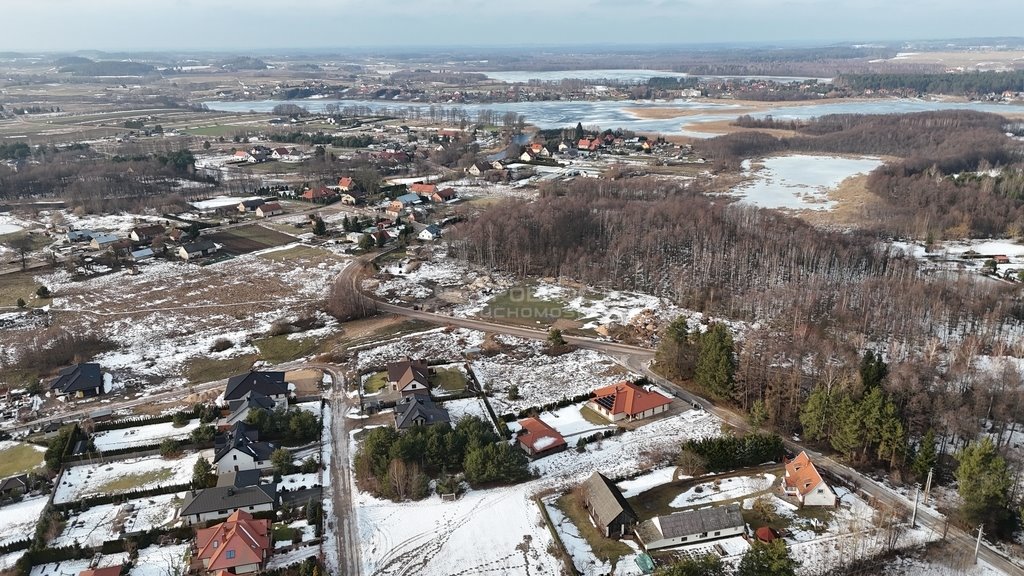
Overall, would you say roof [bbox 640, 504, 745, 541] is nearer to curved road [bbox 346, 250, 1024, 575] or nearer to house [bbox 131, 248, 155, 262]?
curved road [bbox 346, 250, 1024, 575]

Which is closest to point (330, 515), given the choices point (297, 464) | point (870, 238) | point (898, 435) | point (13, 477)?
point (297, 464)

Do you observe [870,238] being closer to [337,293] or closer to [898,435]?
[898,435]

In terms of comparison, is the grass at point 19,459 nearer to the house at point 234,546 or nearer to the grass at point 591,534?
the house at point 234,546

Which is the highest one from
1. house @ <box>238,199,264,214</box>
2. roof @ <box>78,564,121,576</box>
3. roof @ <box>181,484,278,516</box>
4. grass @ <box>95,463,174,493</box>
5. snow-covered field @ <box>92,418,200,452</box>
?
house @ <box>238,199,264,214</box>

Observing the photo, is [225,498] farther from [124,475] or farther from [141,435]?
[141,435]

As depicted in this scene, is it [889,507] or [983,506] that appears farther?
[889,507]

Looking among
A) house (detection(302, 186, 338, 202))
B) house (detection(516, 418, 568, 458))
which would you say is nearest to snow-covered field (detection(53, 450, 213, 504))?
house (detection(516, 418, 568, 458))

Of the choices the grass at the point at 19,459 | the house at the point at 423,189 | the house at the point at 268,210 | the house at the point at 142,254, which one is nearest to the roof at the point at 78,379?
the grass at the point at 19,459
